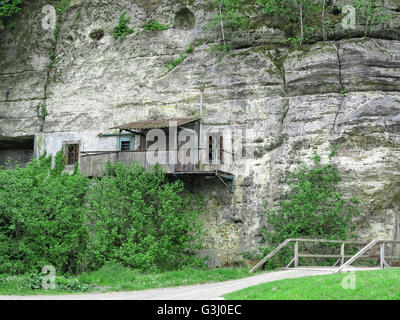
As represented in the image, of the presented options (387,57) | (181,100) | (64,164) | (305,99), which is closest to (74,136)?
(64,164)

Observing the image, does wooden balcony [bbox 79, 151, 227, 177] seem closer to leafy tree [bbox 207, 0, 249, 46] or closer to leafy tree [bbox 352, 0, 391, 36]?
leafy tree [bbox 207, 0, 249, 46]

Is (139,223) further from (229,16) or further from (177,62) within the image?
(229,16)

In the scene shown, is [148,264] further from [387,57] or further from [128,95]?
[387,57]

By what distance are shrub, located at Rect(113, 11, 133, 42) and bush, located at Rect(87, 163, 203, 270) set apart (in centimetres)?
886

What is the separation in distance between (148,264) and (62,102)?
12.9m

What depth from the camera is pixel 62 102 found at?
30766 mm

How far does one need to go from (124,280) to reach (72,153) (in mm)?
11862

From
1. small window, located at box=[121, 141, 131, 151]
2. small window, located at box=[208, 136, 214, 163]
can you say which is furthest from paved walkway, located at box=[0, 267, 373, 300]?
small window, located at box=[121, 141, 131, 151]

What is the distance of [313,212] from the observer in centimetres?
2316

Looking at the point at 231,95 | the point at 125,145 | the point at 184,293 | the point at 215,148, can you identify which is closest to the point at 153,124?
the point at 125,145

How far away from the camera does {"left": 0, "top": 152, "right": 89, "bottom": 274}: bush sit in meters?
22.0

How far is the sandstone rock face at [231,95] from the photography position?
24094 millimetres

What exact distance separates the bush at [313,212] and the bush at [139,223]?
3531mm

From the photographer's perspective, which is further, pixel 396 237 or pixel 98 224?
pixel 396 237
